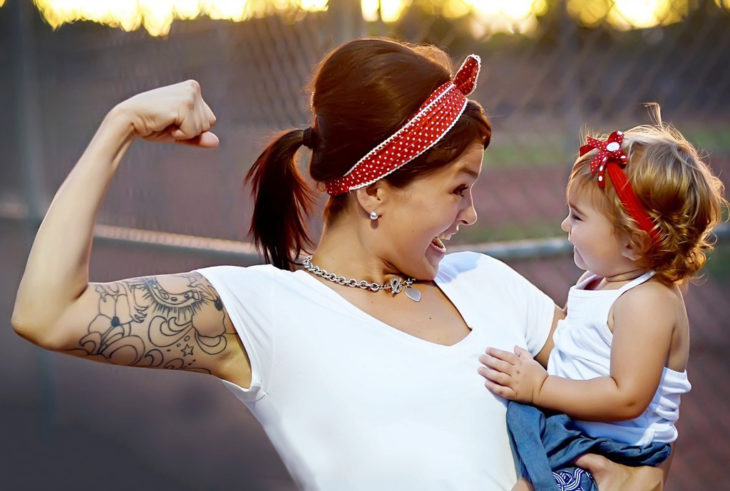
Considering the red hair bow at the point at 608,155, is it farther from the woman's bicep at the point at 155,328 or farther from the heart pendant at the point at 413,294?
the woman's bicep at the point at 155,328

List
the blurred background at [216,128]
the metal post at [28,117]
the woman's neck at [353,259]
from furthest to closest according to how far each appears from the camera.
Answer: the metal post at [28,117] → the blurred background at [216,128] → the woman's neck at [353,259]

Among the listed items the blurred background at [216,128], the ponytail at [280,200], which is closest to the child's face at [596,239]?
the ponytail at [280,200]

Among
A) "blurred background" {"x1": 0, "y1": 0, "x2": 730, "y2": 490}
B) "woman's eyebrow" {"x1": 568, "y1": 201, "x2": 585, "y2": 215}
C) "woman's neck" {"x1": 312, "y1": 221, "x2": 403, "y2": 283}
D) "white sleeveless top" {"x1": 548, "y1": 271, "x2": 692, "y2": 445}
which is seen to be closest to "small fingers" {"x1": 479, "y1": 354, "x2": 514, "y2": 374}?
"white sleeveless top" {"x1": 548, "y1": 271, "x2": 692, "y2": 445}

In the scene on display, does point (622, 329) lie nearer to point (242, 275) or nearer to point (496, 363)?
point (496, 363)

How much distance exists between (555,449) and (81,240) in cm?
109

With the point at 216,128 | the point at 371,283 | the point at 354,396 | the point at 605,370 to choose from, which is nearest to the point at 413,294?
the point at 371,283

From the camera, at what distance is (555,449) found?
6.95 ft

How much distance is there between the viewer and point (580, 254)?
2287 mm

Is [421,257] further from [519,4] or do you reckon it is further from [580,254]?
[519,4]

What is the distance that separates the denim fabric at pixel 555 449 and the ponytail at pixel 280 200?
2.12 ft

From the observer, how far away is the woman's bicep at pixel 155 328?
182cm

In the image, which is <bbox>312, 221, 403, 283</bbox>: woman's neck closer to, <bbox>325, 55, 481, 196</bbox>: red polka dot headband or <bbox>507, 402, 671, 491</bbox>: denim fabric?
<bbox>325, 55, 481, 196</bbox>: red polka dot headband

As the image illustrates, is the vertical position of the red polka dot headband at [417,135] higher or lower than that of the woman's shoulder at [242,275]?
higher

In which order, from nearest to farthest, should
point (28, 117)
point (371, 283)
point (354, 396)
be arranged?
1. point (354, 396)
2. point (371, 283)
3. point (28, 117)
